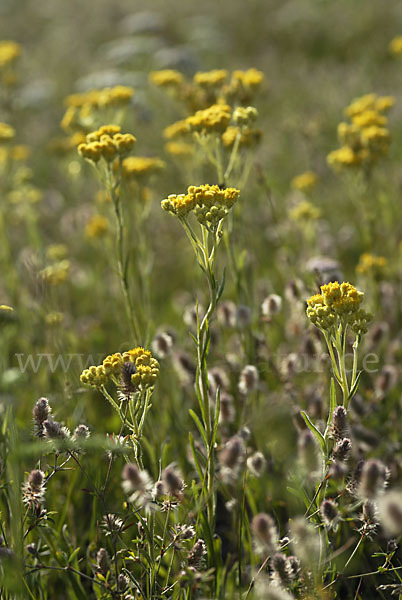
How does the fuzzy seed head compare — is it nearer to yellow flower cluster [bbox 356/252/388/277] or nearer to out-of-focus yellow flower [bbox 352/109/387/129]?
yellow flower cluster [bbox 356/252/388/277]

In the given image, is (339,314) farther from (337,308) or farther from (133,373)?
(133,373)

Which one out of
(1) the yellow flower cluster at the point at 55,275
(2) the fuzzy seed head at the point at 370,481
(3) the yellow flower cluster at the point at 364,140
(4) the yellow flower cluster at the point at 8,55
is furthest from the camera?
(4) the yellow flower cluster at the point at 8,55

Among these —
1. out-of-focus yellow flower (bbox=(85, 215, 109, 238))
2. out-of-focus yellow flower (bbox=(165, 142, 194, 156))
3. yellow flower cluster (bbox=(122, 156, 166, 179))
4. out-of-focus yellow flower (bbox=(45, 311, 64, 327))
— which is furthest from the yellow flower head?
out-of-focus yellow flower (bbox=(85, 215, 109, 238))

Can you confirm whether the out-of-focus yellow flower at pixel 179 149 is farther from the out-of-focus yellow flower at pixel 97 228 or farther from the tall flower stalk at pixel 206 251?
the tall flower stalk at pixel 206 251

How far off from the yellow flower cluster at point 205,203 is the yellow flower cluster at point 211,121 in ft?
1.82

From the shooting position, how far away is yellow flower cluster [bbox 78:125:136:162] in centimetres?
199

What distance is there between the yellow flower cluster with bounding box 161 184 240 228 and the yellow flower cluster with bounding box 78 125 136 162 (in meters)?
0.50

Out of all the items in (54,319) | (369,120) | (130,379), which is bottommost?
(130,379)

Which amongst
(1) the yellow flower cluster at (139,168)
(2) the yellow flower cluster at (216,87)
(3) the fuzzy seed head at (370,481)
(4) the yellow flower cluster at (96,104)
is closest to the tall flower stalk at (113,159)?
(1) the yellow flower cluster at (139,168)

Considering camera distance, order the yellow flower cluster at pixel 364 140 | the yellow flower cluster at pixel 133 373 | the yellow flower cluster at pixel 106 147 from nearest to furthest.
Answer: the yellow flower cluster at pixel 133 373
the yellow flower cluster at pixel 106 147
the yellow flower cluster at pixel 364 140

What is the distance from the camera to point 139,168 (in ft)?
8.71

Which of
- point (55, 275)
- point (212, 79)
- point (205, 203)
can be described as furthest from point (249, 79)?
point (55, 275)

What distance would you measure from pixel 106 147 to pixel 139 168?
653 millimetres

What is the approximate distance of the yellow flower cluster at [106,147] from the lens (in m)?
1.99
